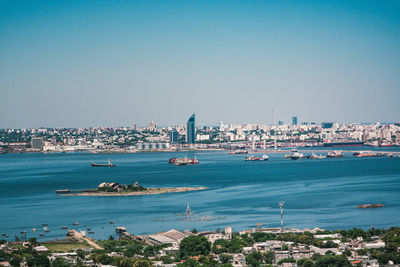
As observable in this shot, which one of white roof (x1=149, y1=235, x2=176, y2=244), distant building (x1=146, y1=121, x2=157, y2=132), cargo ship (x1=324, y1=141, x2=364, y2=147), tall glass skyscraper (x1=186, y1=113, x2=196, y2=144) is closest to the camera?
white roof (x1=149, y1=235, x2=176, y2=244)

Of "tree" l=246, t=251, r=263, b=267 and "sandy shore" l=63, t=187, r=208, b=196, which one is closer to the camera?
"tree" l=246, t=251, r=263, b=267

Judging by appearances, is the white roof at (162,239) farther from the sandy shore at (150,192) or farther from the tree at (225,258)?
the sandy shore at (150,192)

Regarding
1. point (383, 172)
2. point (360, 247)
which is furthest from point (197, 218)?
point (383, 172)

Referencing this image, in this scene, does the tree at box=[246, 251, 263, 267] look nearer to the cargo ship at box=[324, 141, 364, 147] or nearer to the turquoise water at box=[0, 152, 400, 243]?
the turquoise water at box=[0, 152, 400, 243]

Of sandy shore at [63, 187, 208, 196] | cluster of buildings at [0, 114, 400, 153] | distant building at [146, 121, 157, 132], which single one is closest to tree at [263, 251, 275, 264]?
sandy shore at [63, 187, 208, 196]

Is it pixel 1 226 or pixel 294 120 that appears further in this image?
pixel 294 120

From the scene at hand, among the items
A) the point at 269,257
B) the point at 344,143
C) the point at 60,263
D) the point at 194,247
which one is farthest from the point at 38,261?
the point at 344,143

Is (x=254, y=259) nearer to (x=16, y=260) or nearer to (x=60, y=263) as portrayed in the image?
(x=60, y=263)

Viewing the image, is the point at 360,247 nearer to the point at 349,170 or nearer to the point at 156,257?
the point at 156,257
